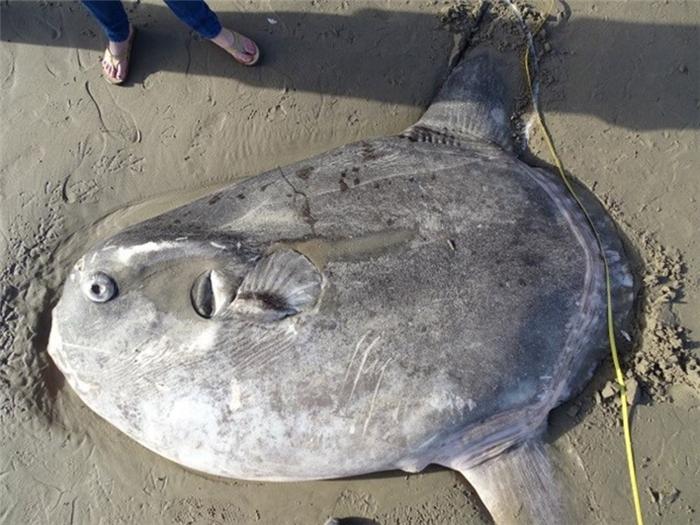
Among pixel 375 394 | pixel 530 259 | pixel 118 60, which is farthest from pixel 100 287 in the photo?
pixel 530 259

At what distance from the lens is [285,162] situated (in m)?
4.92

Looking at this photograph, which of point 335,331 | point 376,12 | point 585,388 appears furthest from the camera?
point 376,12

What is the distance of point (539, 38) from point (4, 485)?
5.55 m

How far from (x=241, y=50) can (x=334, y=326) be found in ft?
8.47

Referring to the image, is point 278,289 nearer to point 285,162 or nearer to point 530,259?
point 285,162

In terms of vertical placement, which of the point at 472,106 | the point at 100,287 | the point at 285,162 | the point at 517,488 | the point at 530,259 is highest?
the point at 472,106

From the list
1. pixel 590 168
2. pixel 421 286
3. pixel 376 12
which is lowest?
pixel 421 286

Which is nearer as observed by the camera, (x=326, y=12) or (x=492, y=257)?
(x=492, y=257)

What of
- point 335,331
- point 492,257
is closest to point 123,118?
point 335,331

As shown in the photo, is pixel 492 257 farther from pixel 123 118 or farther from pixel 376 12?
pixel 123 118

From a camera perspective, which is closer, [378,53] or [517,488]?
[517,488]

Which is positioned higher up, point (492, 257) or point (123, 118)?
point (492, 257)

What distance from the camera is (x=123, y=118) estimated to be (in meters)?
5.00

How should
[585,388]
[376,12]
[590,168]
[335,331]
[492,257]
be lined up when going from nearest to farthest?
1. [335,331]
2. [492,257]
3. [585,388]
4. [590,168]
5. [376,12]
